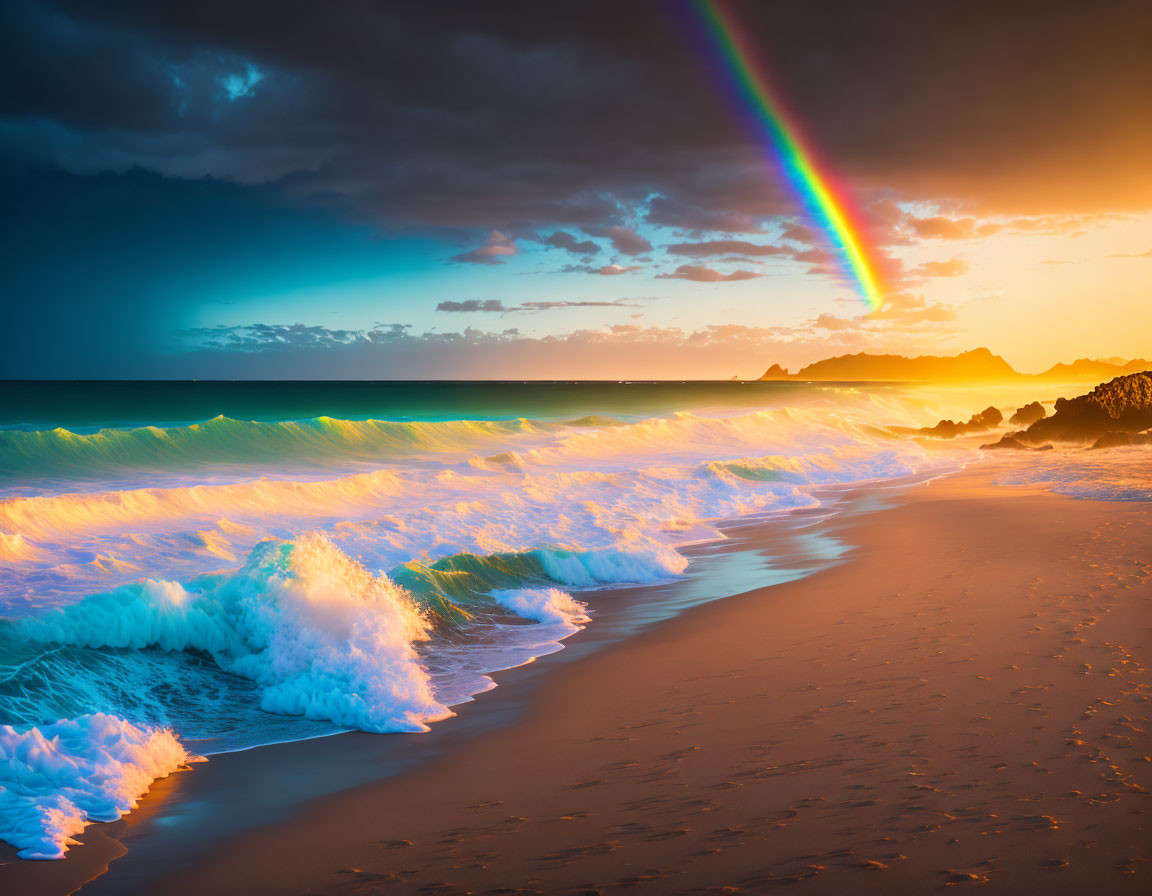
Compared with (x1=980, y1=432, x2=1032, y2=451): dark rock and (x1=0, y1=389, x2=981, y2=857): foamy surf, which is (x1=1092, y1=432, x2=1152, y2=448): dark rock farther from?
(x1=0, y1=389, x2=981, y2=857): foamy surf

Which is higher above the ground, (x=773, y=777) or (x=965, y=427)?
(x=965, y=427)

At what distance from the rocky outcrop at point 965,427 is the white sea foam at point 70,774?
4792 centimetres

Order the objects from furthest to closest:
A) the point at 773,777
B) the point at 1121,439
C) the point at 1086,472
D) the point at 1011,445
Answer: the point at 1011,445, the point at 1121,439, the point at 1086,472, the point at 773,777

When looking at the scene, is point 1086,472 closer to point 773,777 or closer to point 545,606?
point 545,606

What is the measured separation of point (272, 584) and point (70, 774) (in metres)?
3.41

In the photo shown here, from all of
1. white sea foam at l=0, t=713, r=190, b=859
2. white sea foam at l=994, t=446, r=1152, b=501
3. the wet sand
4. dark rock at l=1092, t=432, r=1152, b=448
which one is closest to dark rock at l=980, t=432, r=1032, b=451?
white sea foam at l=994, t=446, r=1152, b=501

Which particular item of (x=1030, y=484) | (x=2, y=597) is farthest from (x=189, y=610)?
(x=1030, y=484)

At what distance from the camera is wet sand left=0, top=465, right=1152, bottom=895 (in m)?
3.75

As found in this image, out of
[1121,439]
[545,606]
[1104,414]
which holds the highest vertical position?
[1104,414]

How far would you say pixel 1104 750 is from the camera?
465 cm

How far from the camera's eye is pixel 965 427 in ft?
160

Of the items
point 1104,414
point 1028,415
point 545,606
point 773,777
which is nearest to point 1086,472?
point 1104,414

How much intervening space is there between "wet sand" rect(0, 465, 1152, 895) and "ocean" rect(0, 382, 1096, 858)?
1.73ft

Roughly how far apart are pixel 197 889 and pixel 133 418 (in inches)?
2490
